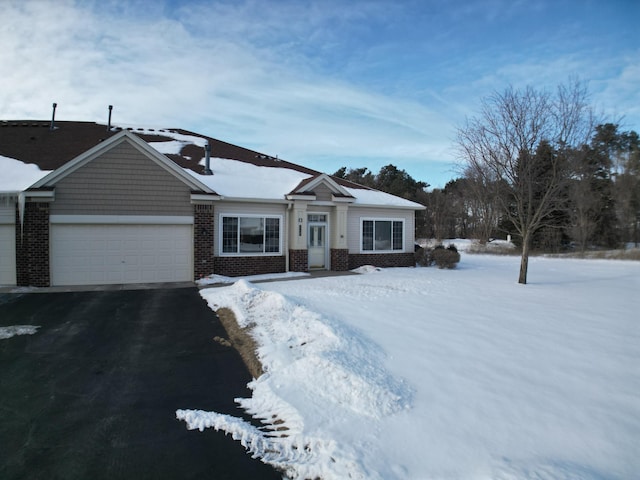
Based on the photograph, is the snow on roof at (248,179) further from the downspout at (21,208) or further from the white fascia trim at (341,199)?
the downspout at (21,208)

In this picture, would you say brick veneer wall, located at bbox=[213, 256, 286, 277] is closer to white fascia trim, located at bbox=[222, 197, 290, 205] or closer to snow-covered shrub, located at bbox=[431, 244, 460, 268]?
white fascia trim, located at bbox=[222, 197, 290, 205]

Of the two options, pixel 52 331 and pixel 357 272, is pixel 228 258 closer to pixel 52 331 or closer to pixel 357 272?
pixel 357 272

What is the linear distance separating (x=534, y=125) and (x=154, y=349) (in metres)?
12.9

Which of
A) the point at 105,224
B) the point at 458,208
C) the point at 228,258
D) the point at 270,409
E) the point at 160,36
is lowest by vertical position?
the point at 270,409

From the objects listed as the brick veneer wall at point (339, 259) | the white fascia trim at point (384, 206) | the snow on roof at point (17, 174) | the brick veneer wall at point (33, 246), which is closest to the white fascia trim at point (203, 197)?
the brick veneer wall at point (33, 246)

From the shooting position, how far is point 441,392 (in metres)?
4.53

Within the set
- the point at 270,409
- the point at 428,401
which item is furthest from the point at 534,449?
the point at 270,409

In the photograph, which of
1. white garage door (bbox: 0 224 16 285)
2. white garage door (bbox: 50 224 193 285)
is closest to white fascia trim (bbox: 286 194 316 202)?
white garage door (bbox: 50 224 193 285)

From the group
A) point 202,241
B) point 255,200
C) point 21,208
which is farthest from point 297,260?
point 21,208

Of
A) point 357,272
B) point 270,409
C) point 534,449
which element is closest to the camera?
point 534,449

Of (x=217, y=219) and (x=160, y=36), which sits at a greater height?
(x=160, y=36)

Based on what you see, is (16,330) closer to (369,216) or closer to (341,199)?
(341,199)

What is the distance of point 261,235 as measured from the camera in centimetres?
1486

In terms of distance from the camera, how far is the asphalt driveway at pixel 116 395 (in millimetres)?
3271
